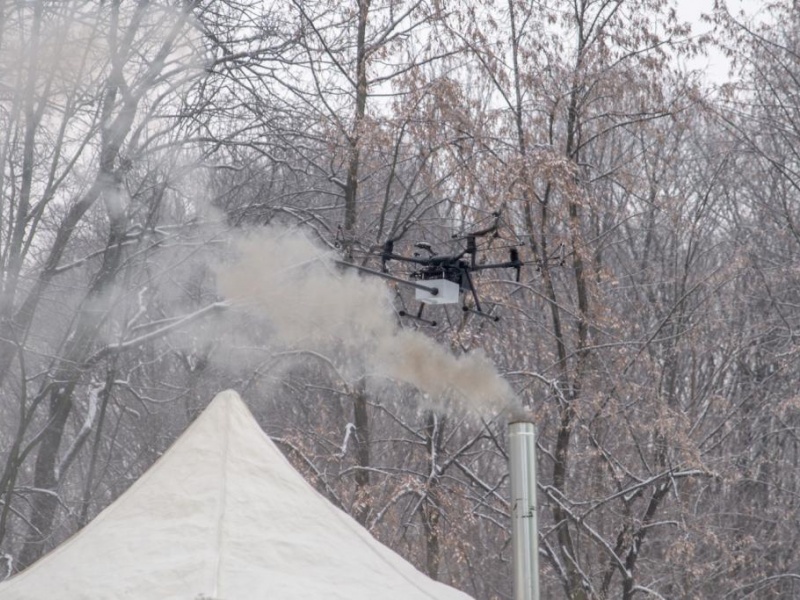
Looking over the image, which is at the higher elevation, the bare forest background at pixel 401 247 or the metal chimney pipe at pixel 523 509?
the bare forest background at pixel 401 247

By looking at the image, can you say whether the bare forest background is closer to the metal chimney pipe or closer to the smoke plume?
the smoke plume

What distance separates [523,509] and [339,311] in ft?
23.8

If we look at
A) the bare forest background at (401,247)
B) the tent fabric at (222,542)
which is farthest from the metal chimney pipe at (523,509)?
the bare forest background at (401,247)

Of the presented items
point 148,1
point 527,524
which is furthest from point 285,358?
point 527,524

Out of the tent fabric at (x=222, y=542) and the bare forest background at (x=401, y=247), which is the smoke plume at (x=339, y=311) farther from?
the tent fabric at (x=222, y=542)

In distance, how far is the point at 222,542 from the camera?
20.5ft

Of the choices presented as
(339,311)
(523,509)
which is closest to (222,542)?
(523,509)

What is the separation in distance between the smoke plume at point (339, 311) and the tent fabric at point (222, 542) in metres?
5.89

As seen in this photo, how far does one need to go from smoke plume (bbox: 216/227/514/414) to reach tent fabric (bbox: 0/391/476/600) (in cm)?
589

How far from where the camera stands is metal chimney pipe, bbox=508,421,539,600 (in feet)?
24.3

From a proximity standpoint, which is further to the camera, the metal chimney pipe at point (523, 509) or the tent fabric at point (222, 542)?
the metal chimney pipe at point (523, 509)

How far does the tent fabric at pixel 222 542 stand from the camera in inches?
238

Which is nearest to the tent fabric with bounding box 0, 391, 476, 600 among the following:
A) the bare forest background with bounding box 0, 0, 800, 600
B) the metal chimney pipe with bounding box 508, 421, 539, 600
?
the metal chimney pipe with bounding box 508, 421, 539, 600

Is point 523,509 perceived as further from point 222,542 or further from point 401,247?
point 401,247
